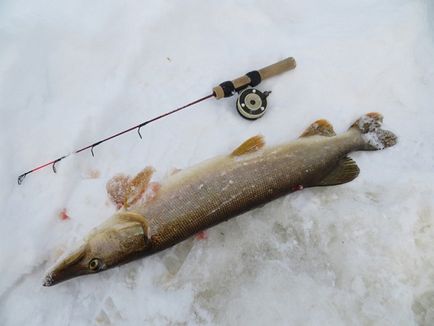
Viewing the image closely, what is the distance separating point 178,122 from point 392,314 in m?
1.96

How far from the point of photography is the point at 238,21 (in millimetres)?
3107

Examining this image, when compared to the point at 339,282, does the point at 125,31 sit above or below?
above

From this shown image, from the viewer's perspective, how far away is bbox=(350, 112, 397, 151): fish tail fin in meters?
2.88

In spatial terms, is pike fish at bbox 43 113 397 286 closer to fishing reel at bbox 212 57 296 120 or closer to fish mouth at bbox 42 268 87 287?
fish mouth at bbox 42 268 87 287

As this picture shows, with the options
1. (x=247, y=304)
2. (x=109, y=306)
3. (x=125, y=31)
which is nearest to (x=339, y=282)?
(x=247, y=304)

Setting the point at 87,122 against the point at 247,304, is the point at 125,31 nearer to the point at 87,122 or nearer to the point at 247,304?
the point at 87,122

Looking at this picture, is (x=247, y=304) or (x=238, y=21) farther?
(x=238, y=21)

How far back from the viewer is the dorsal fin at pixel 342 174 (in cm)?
276

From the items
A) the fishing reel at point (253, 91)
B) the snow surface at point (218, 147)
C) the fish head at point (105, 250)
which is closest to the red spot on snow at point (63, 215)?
the snow surface at point (218, 147)

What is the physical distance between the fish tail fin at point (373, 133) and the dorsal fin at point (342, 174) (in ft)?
0.63

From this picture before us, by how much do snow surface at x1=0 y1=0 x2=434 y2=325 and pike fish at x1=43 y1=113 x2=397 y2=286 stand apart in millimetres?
202

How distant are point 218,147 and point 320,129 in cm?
76

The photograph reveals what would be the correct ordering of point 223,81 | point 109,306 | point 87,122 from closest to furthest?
point 109,306 < point 87,122 < point 223,81

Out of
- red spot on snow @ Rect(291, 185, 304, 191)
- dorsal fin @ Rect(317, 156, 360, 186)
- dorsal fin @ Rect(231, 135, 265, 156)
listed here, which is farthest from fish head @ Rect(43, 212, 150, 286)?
dorsal fin @ Rect(317, 156, 360, 186)
